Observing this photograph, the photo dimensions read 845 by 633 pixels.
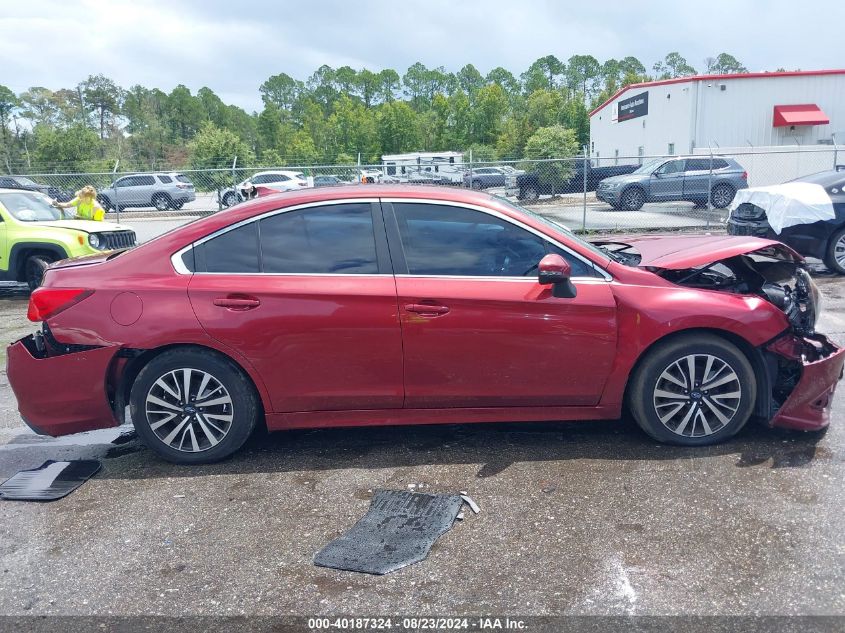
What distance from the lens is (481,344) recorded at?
4062 millimetres

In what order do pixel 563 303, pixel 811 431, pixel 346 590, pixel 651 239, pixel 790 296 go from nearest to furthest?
pixel 346 590 → pixel 563 303 → pixel 811 431 → pixel 790 296 → pixel 651 239

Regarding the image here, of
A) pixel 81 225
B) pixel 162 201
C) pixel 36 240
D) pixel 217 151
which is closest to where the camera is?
pixel 36 240

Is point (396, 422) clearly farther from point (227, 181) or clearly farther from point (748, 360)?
point (227, 181)

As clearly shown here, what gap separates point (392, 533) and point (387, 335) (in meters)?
1.15

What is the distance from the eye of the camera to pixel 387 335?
405 centimetres

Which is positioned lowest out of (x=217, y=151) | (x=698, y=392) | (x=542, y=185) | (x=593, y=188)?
(x=698, y=392)

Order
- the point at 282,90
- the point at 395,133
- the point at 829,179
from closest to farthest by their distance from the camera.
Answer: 1. the point at 829,179
2. the point at 395,133
3. the point at 282,90

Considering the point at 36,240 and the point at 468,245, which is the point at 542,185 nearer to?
the point at 36,240

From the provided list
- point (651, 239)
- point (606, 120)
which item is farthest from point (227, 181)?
point (606, 120)

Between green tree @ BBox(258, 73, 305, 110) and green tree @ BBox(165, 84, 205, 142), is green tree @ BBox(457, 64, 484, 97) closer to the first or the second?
green tree @ BBox(258, 73, 305, 110)

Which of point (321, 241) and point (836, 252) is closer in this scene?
point (321, 241)

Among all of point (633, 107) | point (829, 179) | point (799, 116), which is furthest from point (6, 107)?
point (829, 179)

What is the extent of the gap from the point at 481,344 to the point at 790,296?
7.48ft

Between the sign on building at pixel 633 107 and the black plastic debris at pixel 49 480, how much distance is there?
133 ft
